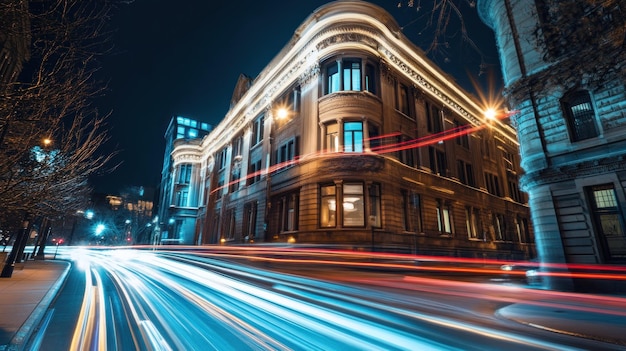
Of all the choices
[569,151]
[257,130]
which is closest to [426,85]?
[569,151]

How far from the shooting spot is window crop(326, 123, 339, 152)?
21.2 meters

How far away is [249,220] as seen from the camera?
29.2m

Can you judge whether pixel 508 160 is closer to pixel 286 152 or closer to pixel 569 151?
pixel 569 151

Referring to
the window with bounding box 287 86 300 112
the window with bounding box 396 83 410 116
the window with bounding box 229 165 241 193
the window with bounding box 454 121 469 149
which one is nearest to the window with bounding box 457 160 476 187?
the window with bounding box 454 121 469 149

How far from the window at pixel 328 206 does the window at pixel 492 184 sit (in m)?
22.4

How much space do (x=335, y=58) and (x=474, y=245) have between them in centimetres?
2105

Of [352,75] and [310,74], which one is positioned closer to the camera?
[352,75]

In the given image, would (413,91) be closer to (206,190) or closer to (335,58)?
(335,58)

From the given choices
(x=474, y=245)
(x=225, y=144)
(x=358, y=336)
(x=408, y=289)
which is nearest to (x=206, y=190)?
(x=225, y=144)

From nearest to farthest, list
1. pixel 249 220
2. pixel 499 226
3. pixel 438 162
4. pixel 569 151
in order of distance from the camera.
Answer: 1. pixel 569 151
2. pixel 438 162
3. pixel 249 220
4. pixel 499 226

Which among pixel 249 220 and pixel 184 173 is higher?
pixel 184 173

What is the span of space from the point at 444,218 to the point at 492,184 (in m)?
13.1

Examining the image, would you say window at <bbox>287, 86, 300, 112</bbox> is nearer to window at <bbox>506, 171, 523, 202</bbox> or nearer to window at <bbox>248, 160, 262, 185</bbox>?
window at <bbox>248, 160, 262, 185</bbox>

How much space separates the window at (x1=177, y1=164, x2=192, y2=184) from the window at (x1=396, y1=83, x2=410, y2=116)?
39669 mm
